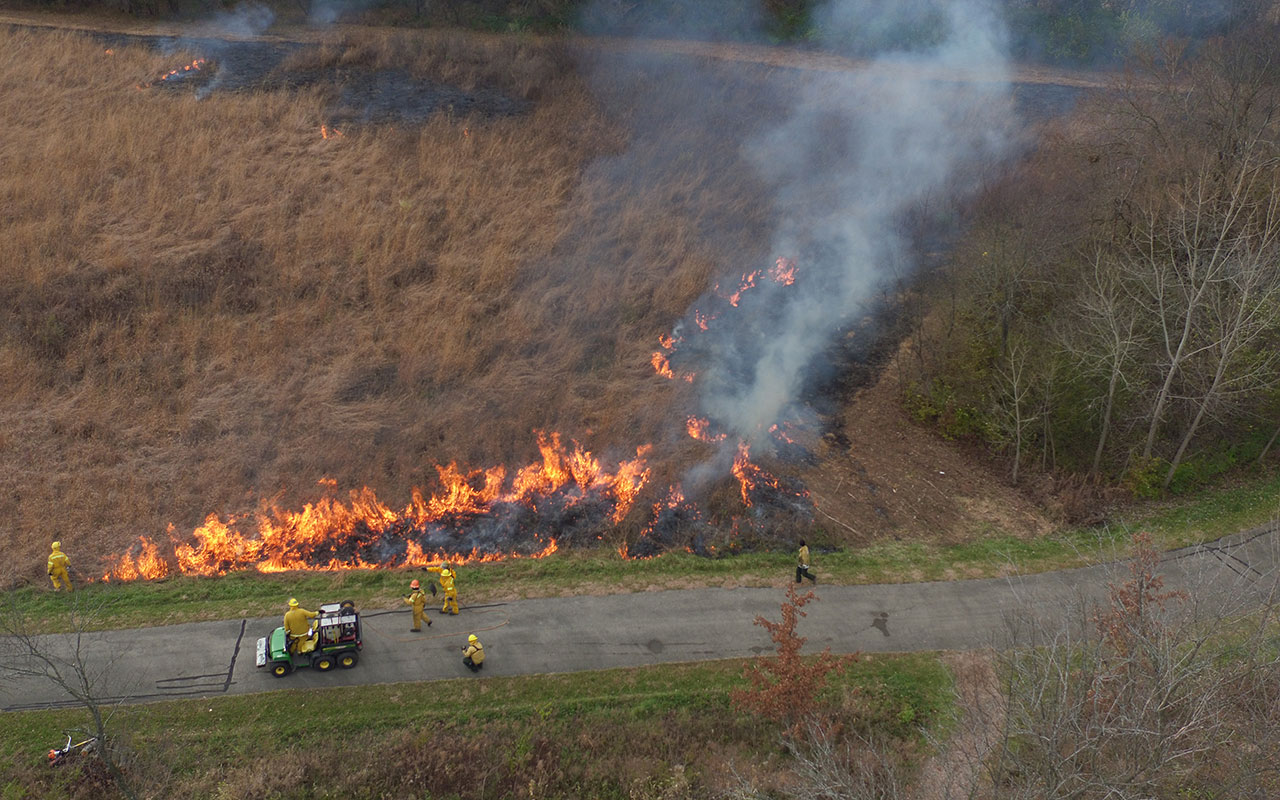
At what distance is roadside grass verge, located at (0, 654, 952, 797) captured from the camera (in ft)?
46.9

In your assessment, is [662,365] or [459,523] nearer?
[459,523]

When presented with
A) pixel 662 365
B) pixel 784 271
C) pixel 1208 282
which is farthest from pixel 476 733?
pixel 784 271

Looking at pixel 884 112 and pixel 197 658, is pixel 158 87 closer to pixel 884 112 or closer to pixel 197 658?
pixel 197 658

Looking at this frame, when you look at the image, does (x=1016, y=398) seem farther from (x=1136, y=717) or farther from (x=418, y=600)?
(x=418, y=600)

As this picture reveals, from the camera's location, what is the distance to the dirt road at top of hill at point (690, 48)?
1423 inches

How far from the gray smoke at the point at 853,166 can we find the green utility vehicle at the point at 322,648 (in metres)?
11.1

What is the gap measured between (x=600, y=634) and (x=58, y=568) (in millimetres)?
11930

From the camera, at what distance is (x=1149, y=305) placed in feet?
67.4

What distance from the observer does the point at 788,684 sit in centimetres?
1423

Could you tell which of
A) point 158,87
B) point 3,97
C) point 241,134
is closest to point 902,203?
point 241,134

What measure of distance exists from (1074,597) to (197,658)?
18.2 m

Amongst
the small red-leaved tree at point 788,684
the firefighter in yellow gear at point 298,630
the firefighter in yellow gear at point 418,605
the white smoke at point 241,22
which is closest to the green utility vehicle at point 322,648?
the firefighter in yellow gear at point 298,630

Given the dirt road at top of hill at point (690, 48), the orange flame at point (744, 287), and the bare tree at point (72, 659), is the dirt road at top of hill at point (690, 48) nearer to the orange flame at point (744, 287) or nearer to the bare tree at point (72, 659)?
the orange flame at point (744, 287)

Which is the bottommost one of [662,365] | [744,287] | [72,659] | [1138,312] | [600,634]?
[600,634]
